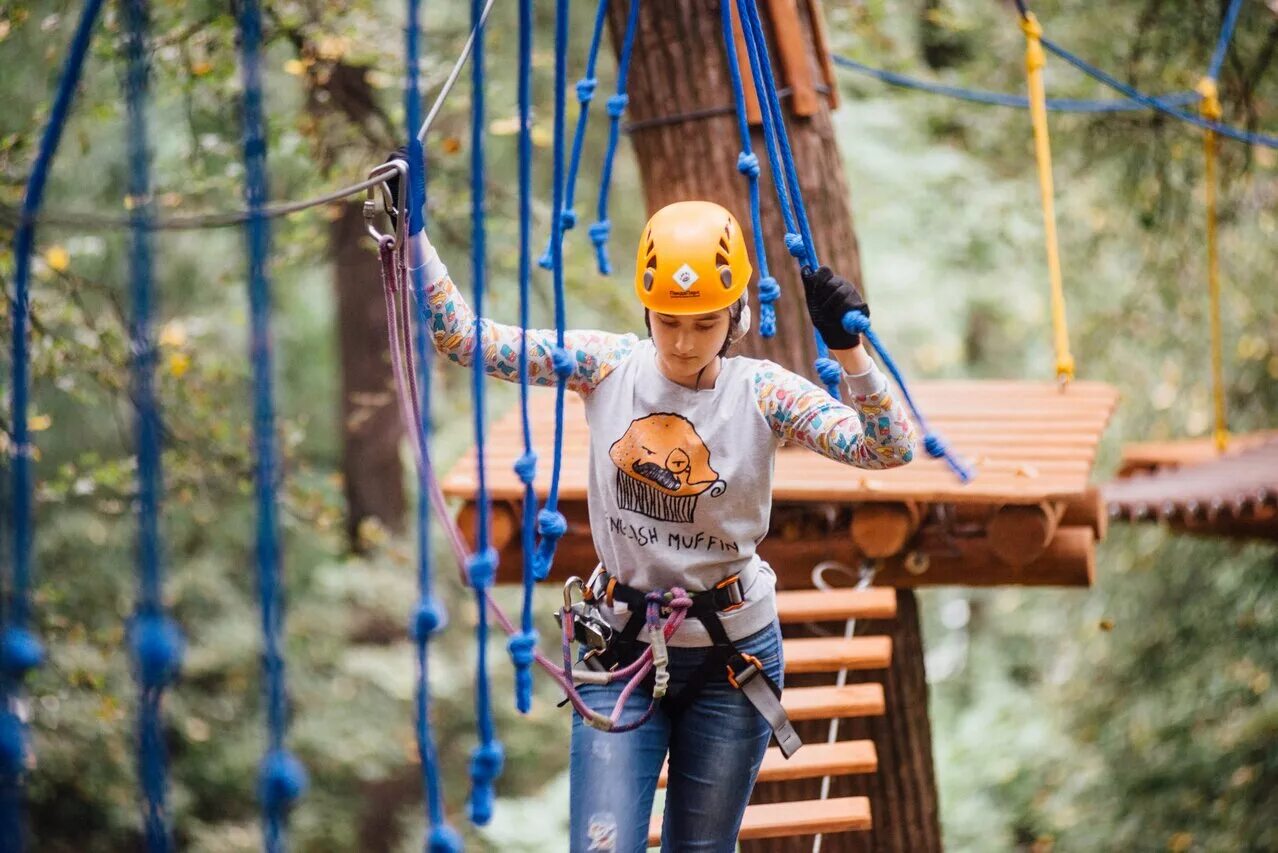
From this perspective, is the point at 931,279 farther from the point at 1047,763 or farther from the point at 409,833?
the point at 409,833

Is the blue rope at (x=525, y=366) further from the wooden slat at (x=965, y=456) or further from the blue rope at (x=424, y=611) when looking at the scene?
the wooden slat at (x=965, y=456)

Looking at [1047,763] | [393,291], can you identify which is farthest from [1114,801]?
[393,291]

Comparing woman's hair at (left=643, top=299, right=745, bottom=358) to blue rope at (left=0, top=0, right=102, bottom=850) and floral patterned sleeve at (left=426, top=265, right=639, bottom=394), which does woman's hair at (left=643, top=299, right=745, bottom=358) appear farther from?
blue rope at (left=0, top=0, right=102, bottom=850)

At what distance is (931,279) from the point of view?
302 inches

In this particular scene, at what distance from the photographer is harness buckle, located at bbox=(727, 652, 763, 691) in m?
2.16

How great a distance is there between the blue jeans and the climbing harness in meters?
0.02

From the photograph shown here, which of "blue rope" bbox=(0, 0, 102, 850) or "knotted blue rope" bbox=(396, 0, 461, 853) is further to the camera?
"knotted blue rope" bbox=(396, 0, 461, 853)

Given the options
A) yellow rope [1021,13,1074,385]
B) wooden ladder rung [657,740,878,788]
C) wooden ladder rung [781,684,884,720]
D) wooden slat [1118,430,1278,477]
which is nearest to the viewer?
wooden ladder rung [657,740,878,788]

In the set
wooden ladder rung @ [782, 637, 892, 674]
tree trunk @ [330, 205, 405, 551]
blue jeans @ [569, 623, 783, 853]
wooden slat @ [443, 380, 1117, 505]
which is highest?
wooden slat @ [443, 380, 1117, 505]

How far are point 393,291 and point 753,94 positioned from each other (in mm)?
1771

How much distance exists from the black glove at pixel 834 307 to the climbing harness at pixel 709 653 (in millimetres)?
428

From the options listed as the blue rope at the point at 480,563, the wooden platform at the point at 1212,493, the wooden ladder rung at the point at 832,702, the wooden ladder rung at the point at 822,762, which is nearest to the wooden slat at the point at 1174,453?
the wooden platform at the point at 1212,493

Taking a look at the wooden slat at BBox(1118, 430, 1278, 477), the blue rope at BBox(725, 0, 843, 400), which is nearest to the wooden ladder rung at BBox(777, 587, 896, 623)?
the blue rope at BBox(725, 0, 843, 400)

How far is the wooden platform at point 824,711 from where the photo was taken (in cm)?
268
